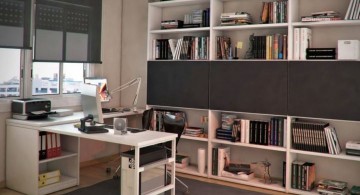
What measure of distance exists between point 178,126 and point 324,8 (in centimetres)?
230

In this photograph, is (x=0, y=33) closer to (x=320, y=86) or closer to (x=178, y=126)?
(x=178, y=126)

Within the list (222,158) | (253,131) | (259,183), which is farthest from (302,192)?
(222,158)

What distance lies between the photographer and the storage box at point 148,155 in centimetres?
328

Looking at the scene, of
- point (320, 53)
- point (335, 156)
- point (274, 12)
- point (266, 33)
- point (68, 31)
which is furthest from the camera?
point (68, 31)

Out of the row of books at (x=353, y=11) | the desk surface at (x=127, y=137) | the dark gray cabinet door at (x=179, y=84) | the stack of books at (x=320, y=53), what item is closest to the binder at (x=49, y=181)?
the desk surface at (x=127, y=137)

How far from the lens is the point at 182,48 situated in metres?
5.07

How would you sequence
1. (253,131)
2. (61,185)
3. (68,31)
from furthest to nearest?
1. (68,31)
2. (253,131)
3. (61,185)

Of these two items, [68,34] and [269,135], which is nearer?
[269,135]

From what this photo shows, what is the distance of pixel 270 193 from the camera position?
4219 mm

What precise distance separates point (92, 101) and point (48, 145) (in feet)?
3.14

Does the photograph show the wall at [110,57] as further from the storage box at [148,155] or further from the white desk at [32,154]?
the storage box at [148,155]

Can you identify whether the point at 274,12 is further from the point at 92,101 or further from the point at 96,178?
the point at 96,178

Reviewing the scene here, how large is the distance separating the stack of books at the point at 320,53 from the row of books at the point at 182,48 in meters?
1.38

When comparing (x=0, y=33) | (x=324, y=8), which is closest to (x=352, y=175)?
(x=324, y=8)
